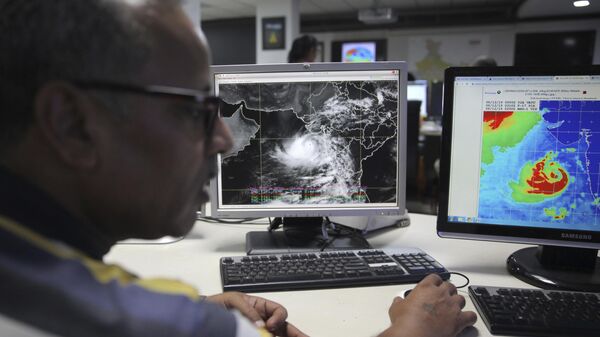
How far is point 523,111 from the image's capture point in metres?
0.95

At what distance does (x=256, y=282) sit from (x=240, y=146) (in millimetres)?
380

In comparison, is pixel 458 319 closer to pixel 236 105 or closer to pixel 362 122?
pixel 362 122

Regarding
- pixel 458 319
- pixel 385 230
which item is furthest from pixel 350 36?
pixel 458 319

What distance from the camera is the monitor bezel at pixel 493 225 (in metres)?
0.93

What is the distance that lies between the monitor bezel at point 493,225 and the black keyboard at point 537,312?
6.6 inches

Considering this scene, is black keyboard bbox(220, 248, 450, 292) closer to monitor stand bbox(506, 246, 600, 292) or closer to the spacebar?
the spacebar

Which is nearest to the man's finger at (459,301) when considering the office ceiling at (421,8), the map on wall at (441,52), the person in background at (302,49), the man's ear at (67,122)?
the man's ear at (67,122)

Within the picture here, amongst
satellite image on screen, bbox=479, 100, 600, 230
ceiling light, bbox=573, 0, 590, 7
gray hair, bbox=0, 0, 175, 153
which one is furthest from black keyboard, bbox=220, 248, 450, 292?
ceiling light, bbox=573, 0, 590, 7

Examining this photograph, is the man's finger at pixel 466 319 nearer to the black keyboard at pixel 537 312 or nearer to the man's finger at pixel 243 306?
the black keyboard at pixel 537 312

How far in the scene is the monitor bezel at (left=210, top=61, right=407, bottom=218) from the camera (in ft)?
3.60

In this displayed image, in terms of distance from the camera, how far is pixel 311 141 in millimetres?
1128

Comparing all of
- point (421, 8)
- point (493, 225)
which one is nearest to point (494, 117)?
point (493, 225)

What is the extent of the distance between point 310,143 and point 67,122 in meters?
0.73

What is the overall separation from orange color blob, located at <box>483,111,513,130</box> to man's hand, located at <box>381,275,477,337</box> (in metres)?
0.38
